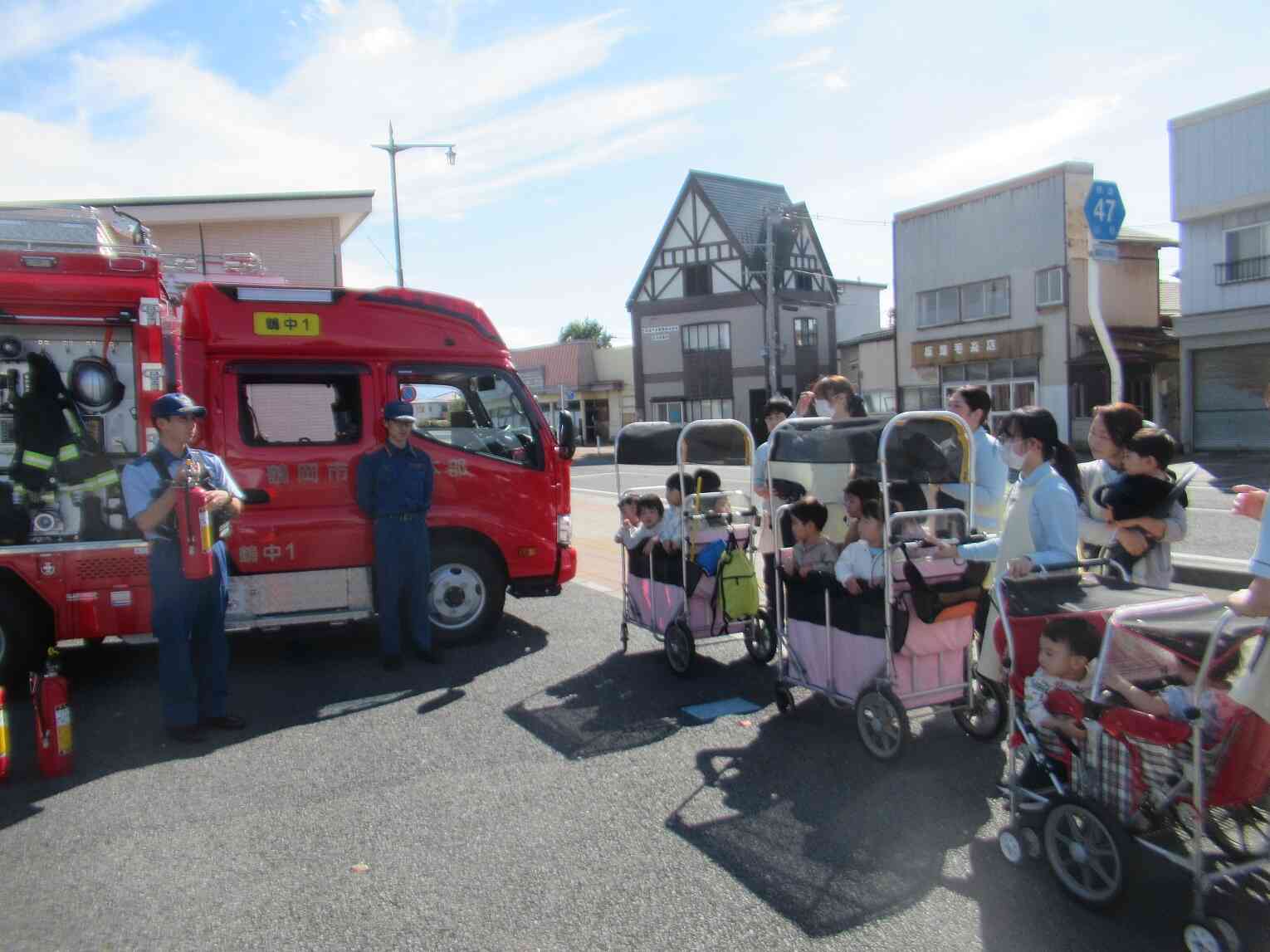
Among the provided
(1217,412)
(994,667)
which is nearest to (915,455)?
(994,667)

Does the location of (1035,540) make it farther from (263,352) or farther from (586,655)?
(263,352)

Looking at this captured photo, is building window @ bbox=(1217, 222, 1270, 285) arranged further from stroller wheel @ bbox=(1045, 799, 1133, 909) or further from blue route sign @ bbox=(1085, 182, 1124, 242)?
stroller wheel @ bbox=(1045, 799, 1133, 909)

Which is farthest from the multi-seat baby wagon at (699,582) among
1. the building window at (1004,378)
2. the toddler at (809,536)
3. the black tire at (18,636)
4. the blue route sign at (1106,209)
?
the building window at (1004,378)

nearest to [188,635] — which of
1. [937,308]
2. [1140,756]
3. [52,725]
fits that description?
[52,725]

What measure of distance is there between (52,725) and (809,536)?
4.07 metres

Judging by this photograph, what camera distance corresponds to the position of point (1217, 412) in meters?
25.7

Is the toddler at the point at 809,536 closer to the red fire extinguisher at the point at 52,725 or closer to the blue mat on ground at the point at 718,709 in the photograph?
the blue mat on ground at the point at 718,709

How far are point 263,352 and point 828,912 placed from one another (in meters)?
5.53

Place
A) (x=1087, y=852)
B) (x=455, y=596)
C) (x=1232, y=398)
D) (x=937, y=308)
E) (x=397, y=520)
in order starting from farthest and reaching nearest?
(x=937, y=308) → (x=1232, y=398) → (x=455, y=596) → (x=397, y=520) → (x=1087, y=852)

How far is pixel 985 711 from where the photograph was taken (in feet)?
16.3

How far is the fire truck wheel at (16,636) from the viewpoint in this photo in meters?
6.26

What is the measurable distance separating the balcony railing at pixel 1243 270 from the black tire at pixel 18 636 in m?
27.3

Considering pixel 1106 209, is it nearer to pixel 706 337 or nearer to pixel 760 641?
pixel 760 641

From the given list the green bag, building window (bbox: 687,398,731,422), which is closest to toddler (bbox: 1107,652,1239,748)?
the green bag
